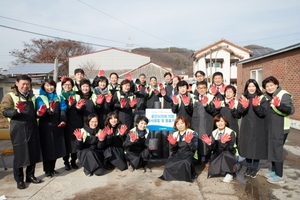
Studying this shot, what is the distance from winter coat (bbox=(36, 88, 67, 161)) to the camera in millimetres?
4164

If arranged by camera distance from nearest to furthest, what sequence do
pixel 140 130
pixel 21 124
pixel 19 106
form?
1. pixel 19 106
2. pixel 21 124
3. pixel 140 130

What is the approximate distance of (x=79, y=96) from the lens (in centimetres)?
478

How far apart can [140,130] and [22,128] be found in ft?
6.71

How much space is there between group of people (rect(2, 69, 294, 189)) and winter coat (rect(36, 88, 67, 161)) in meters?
0.02

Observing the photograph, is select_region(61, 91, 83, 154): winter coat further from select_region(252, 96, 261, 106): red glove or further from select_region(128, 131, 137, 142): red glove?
select_region(252, 96, 261, 106): red glove

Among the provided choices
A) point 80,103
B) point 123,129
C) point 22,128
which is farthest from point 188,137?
point 22,128

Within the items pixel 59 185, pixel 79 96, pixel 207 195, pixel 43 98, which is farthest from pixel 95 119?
pixel 207 195

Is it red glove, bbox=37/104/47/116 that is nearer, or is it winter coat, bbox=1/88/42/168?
winter coat, bbox=1/88/42/168

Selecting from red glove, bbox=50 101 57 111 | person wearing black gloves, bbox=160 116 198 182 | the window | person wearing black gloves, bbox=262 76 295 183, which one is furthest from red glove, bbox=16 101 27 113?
the window

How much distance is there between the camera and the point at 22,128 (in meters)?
3.76

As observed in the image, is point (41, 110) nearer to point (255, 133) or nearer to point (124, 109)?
point (124, 109)

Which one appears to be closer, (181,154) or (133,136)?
(181,154)

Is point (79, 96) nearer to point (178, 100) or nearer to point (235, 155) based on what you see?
point (178, 100)

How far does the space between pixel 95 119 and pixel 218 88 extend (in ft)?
8.60
